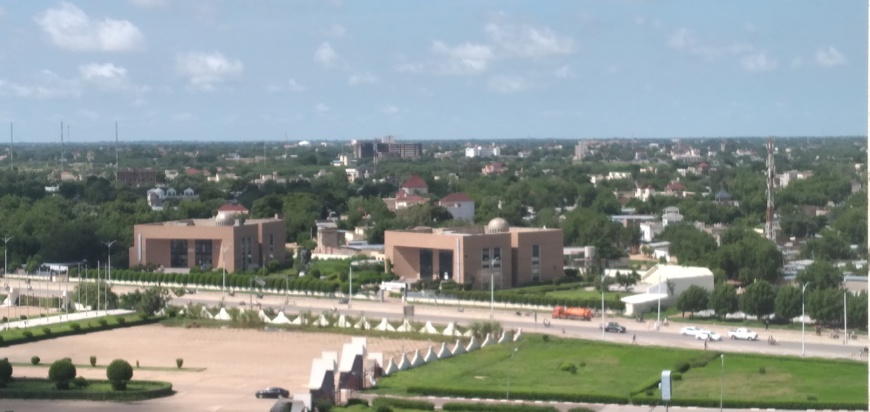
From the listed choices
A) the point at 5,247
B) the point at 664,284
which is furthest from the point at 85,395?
the point at 5,247

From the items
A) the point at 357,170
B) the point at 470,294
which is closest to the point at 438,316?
the point at 470,294

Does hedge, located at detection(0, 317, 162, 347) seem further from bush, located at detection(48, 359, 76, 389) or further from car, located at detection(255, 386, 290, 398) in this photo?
car, located at detection(255, 386, 290, 398)

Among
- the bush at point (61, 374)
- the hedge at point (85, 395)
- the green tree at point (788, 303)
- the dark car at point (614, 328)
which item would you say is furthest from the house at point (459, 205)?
the hedge at point (85, 395)

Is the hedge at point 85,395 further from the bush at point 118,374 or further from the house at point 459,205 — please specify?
the house at point 459,205

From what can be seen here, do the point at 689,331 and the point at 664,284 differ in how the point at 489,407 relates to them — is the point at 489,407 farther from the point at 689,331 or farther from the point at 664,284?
the point at 664,284

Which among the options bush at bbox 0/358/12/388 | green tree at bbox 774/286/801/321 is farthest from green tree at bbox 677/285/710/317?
bush at bbox 0/358/12/388

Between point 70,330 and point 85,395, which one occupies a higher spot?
point 70,330
